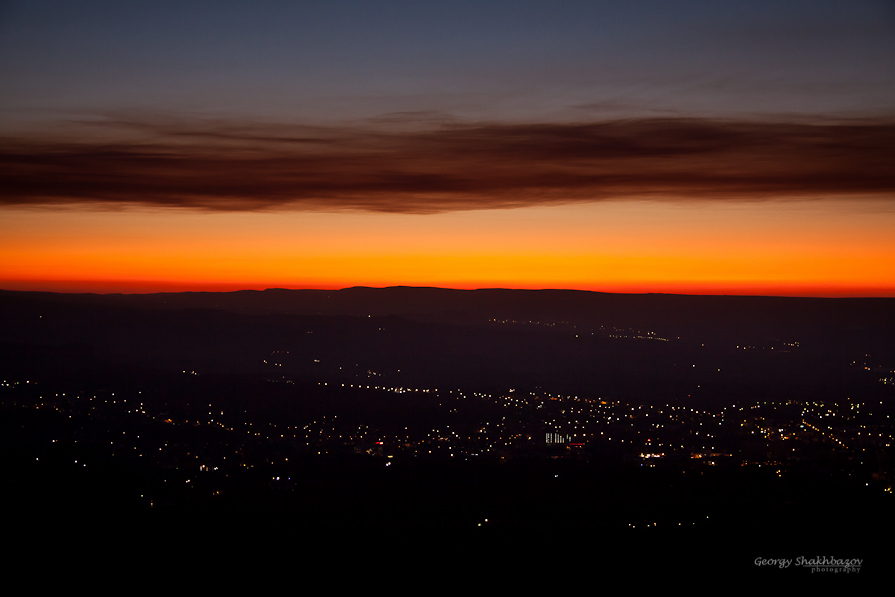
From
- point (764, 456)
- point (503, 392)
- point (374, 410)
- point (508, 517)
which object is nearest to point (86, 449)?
point (508, 517)

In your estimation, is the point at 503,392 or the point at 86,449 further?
the point at 503,392

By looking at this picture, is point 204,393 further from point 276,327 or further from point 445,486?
point 276,327

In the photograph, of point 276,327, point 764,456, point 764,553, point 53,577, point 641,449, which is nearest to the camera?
point 53,577

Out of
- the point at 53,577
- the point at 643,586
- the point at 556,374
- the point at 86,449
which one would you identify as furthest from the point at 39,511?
the point at 556,374

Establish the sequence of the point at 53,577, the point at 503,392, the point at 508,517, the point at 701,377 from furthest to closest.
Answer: the point at 701,377 → the point at 503,392 → the point at 508,517 → the point at 53,577

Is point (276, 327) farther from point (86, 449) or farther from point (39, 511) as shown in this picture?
point (39, 511)

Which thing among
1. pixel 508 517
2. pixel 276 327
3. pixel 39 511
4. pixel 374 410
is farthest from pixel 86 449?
pixel 276 327

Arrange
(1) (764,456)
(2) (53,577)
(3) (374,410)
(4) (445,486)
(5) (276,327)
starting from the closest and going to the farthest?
(2) (53,577), (4) (445,486), (1) (764,456), (3) (374,410), (5) (276,327)

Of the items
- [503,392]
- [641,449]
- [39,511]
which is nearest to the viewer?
[39,511]

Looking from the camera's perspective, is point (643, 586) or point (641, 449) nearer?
point (643, 586)
